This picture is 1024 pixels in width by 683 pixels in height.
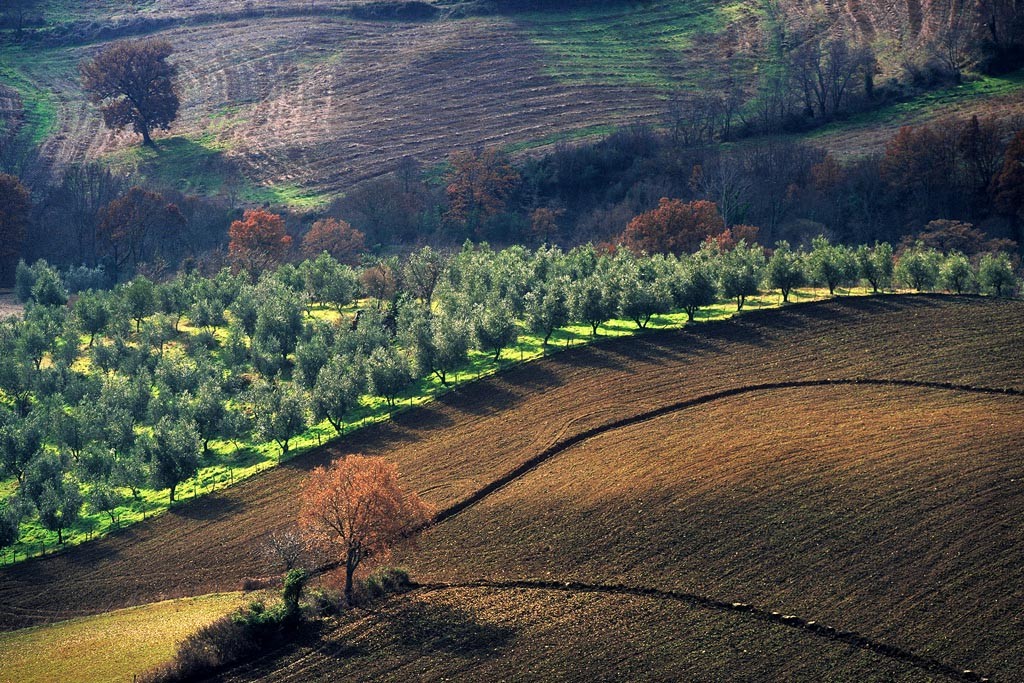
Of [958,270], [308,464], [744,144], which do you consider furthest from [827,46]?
[308,464]

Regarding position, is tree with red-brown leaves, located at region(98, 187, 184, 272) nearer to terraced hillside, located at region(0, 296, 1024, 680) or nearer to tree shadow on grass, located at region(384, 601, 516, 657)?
terraced hillside, located at region(0, 296, 1024, 680)

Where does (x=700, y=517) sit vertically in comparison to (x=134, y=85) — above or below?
below

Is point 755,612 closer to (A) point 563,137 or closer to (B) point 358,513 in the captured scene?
(B) point 358,513

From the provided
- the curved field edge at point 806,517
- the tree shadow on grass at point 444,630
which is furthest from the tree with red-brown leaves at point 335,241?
the tree shadow on grass at point 444,630

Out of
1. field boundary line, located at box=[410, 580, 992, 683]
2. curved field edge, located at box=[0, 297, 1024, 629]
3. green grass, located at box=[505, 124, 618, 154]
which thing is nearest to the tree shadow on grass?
field boundary line, located at box=[410, 580, 992, 683]

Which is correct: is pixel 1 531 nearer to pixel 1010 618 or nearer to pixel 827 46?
pixel 1010 618

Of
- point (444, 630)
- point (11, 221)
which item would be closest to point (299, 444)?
point (444, 630)
